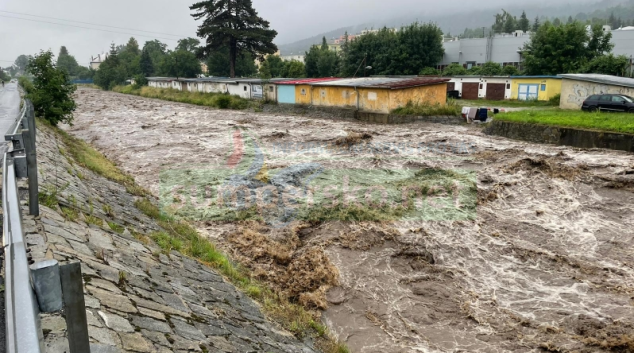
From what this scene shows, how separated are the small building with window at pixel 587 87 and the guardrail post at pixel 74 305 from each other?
32092 mm

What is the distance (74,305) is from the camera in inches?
100

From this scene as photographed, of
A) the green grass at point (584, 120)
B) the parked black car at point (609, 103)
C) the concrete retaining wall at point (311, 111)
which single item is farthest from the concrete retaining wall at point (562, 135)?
the concrete retaining wall at point (311, 111)

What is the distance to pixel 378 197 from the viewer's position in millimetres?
14773

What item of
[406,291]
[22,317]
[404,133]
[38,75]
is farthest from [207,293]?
[404,133]

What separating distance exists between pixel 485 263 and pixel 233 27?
57538 mm

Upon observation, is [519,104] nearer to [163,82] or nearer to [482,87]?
[482,87]

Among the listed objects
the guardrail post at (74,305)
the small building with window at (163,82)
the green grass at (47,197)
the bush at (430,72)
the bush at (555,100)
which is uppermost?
the bush at (430,72)

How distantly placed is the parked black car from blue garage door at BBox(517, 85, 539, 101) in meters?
13.0

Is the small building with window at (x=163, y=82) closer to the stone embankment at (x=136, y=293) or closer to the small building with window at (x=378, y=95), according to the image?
the small building with window at (x=378, y=95)

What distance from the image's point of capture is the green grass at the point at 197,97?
44.6 metres

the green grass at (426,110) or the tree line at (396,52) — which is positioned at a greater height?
the tree line at (396,52)

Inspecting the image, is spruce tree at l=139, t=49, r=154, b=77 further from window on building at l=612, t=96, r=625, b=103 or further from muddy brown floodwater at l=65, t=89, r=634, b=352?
window on building at l=612, t=96, r=625, b=103

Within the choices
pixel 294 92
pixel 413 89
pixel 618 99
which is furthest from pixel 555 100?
pixel 294 92

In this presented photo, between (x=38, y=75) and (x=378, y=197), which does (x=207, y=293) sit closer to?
(x=378, y=197)
